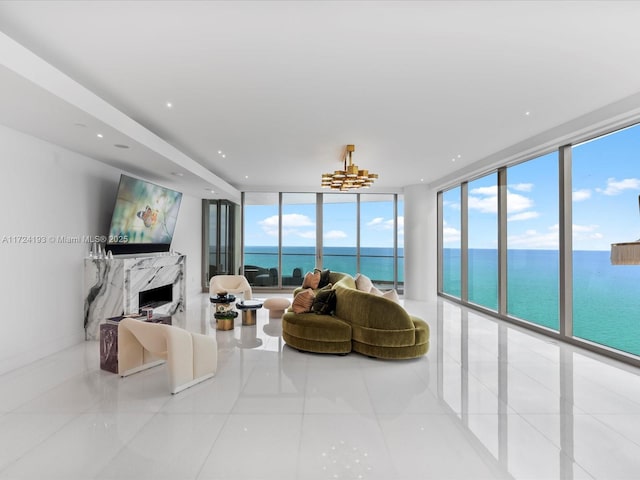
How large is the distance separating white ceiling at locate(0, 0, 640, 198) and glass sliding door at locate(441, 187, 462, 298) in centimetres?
319

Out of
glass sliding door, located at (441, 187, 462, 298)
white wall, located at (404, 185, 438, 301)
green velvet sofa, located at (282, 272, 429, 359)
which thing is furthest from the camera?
white wall, located at (404, 185, 438, 301)

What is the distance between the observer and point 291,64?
313 centimetres

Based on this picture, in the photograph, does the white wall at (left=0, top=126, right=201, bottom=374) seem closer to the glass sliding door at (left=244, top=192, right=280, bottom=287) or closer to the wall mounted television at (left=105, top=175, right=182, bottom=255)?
the wall mounted television at (left=105, top=175, right=182, bottom=255)

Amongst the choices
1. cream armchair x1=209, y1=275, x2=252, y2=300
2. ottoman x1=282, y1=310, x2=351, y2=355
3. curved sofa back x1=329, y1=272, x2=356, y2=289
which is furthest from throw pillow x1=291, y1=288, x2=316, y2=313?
cream armchair x1=209, y1=275, x2=252, y2=300

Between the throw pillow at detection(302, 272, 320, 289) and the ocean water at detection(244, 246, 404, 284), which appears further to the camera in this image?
the ocean water at detection(244, 246, 404, 284)

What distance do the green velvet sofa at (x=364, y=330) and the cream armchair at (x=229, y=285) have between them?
3.01m

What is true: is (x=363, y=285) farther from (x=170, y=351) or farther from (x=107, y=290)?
(x=107, y=290)

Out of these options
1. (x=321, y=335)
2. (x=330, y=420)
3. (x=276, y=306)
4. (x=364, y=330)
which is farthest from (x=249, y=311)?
(x=330, y=420)

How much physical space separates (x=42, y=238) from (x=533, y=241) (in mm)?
7499

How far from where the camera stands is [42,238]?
14.3 ft

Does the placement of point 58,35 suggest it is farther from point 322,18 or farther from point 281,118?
point 281,118

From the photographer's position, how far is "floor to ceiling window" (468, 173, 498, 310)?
6.91m

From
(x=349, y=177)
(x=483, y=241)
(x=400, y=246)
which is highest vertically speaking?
(x=349, y=177)

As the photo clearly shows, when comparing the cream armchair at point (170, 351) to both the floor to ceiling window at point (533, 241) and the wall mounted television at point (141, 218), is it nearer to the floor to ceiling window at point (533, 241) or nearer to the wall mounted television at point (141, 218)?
the wall mounted television at point (141, 218)
